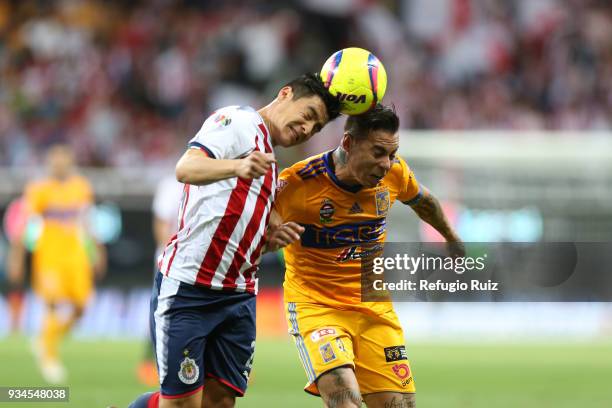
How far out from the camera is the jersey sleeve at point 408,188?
6.91 m

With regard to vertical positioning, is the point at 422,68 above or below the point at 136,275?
above

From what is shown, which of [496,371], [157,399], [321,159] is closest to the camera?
[157,399]

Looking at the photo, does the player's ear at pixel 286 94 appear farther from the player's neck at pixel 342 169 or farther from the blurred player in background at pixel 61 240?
the blurred player in background at pixel 61 240

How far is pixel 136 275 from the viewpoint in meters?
17.1

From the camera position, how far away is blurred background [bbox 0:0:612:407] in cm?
1714

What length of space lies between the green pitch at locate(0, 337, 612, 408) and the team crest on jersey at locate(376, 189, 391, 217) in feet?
12.7

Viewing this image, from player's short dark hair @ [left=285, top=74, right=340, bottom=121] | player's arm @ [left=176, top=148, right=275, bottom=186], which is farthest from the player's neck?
player's arm @ [left=176, top=148, right=275, bottom=186]

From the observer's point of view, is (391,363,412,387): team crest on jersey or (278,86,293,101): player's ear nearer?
(278,86,293,101): player's ear

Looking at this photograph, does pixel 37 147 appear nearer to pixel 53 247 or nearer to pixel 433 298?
pixel 53 247

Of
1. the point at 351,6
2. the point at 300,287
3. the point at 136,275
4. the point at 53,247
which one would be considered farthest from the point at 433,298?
the point at 351,6

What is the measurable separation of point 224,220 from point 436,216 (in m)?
1.92

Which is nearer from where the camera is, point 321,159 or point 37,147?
point 321,159

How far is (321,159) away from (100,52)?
16.0 meters

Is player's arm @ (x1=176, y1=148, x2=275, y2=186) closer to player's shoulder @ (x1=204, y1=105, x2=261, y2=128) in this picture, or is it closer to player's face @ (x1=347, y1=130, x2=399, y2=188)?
player's shoulder @ (x1=204, y1=105, x2=261, y2=128)
